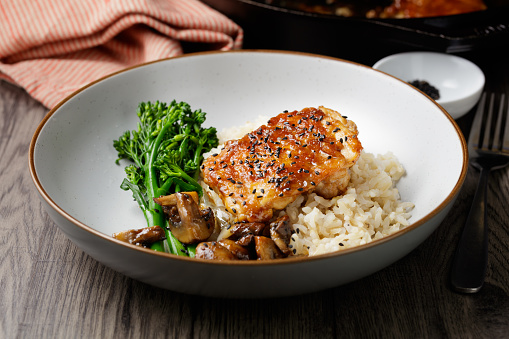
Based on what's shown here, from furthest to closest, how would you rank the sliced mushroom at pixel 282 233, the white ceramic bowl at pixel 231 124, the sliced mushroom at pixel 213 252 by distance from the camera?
the sliced mushroom at pixel 282 233
the sliced mushroom at pixel 213 252
the white ceramic bowl at pixel 231 124

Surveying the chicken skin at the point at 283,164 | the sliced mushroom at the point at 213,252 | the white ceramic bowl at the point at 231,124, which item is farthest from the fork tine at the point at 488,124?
the sliced mushroom at the point at 213,252

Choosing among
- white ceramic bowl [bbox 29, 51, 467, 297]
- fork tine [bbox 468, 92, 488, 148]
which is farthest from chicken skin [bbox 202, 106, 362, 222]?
fork tine [bbox 468, 92, 488, 148]

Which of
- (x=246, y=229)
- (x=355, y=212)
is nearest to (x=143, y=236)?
(x=246, y=229)

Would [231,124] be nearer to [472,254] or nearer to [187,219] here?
[187,219]

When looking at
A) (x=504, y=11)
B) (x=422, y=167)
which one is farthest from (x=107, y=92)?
(x=504, y=11)

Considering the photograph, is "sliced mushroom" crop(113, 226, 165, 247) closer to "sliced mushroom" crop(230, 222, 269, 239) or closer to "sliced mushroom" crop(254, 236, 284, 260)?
"sliced mushroom" crop(230, 222, 269, 239)

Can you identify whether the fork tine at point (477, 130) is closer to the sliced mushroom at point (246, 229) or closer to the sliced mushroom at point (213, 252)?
the sliced mushroom at point (246, 229)

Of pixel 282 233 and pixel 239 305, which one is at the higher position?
pixel 282 233
